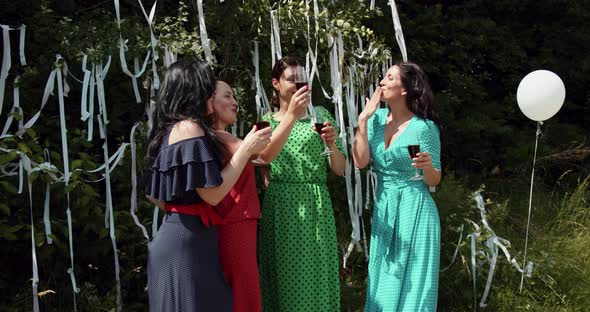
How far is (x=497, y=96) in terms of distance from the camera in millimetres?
7738

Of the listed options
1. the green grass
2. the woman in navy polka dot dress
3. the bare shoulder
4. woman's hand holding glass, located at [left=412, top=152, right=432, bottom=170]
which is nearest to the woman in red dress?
the woman in navy polka dot dress

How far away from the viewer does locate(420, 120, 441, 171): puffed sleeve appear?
3.61 meters

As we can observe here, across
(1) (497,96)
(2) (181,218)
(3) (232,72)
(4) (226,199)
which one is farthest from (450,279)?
(1) (497,96)

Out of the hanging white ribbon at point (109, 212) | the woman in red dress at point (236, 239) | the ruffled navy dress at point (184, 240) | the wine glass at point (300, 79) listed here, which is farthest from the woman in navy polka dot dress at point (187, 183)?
the hanging white ribbon at point (109, 212)

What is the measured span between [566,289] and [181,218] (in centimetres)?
304

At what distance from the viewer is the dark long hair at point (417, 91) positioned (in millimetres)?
3689

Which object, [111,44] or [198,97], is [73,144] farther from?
[198,97]

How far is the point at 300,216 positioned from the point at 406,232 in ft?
1.82

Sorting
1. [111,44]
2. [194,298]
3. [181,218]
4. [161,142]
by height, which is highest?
[111,44]

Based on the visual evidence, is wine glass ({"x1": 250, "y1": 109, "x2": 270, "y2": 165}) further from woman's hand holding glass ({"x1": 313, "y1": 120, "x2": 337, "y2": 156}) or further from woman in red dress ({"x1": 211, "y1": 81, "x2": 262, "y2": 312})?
woman's hand holding glass ({"x1": 313, "y1": 120, "x2": 337, "y2": 156})

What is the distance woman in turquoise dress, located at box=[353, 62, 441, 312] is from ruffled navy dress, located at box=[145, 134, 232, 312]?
3.73 feet

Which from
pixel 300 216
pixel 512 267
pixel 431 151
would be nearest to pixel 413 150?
pixel 431 151

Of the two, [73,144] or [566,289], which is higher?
[73,144]

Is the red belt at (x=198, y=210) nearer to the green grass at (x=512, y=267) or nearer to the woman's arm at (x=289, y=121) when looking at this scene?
the woman's arm at (x=289, y=121)
